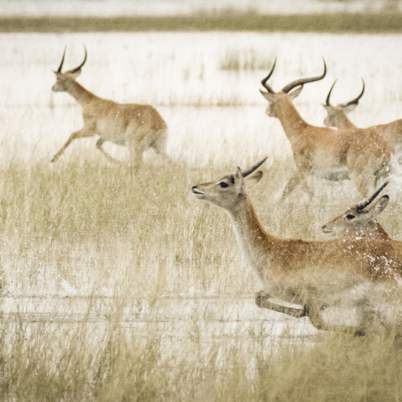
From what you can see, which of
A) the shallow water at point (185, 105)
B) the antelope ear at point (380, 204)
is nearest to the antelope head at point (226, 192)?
the shallow water at point (185, 105)

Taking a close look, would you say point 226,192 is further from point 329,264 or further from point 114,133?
point 114,133

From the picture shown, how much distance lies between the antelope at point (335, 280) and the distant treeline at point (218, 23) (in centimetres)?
2194

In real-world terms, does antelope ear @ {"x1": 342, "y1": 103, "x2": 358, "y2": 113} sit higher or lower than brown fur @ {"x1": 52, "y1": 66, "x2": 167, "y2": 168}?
higher

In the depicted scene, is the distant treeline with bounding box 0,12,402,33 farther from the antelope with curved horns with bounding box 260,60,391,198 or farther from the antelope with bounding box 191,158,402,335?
the antelope with bounding box 191,158,402,335

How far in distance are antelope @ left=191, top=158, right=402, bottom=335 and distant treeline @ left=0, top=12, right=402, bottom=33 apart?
72.0 feet

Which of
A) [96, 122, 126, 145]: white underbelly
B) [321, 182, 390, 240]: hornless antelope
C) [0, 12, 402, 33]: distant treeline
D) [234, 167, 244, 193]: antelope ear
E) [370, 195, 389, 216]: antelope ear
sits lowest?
[321, 182, 390, 240]: hornless antelope

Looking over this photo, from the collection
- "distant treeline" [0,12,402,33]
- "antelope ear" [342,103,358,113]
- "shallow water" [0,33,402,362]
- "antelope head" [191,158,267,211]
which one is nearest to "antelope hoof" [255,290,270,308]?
"shallow water" [0,33,402,362]

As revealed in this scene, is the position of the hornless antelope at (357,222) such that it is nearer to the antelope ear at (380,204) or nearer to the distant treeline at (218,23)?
the antelope ear at (380,204)

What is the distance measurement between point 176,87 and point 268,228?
9418 millimetres

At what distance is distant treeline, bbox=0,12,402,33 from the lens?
93.4ft

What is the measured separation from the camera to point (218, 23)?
102 feet

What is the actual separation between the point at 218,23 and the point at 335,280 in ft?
84.3

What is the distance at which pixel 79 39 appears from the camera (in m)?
25.2

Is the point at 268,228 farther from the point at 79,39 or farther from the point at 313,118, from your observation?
the point at 79,39
